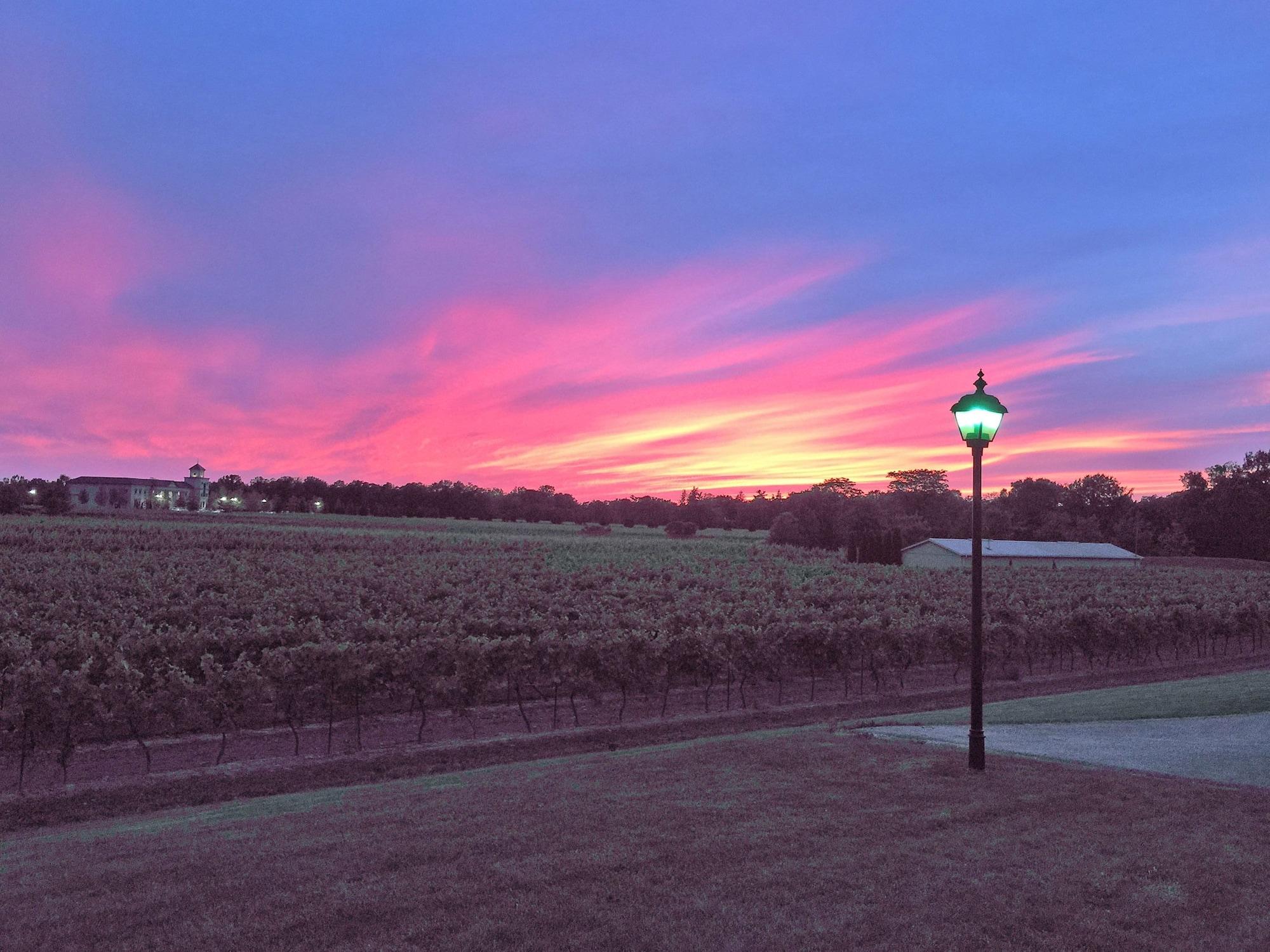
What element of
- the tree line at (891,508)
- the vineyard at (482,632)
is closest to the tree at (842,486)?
the tree line at (891,508)

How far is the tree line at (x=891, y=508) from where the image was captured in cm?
Answer: 8662

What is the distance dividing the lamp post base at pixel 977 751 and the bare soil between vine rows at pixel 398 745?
27.1 feet

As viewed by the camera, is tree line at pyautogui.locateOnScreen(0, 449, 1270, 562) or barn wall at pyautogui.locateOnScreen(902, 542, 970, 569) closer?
barn wall at pyautogui.locateOnScreen(902, 542, 970, 569)

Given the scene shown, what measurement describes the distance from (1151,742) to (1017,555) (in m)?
58.1

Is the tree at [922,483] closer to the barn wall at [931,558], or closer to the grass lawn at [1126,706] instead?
the barn wall at [931,558]

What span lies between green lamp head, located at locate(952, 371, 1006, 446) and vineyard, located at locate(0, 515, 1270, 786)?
12.2 meters

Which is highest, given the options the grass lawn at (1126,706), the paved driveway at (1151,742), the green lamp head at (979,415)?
the green lamp head at (979,415)

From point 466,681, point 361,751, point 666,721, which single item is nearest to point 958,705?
point 666,721

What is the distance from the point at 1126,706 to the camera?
50.6 ft

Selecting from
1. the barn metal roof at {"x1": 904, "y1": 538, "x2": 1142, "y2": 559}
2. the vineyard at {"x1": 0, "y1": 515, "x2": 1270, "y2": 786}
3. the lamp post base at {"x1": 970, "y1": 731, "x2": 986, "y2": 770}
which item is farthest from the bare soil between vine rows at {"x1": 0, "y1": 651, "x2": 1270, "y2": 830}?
the barn metal roof at {"x1": 904, "y1": 538, "x2": 1142, "y2": 559}

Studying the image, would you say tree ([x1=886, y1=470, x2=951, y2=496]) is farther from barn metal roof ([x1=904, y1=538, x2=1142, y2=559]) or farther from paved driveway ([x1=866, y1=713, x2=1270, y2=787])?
paved driveway ([x1=866, y1=713, x2=1270, y2=787])

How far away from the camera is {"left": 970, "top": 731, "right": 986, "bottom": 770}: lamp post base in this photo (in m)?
8.79

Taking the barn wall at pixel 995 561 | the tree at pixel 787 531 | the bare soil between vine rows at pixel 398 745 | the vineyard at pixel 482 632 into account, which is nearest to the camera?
the bare soil between vine rows at pixel 398 745

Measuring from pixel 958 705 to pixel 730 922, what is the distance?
17.9 metres
